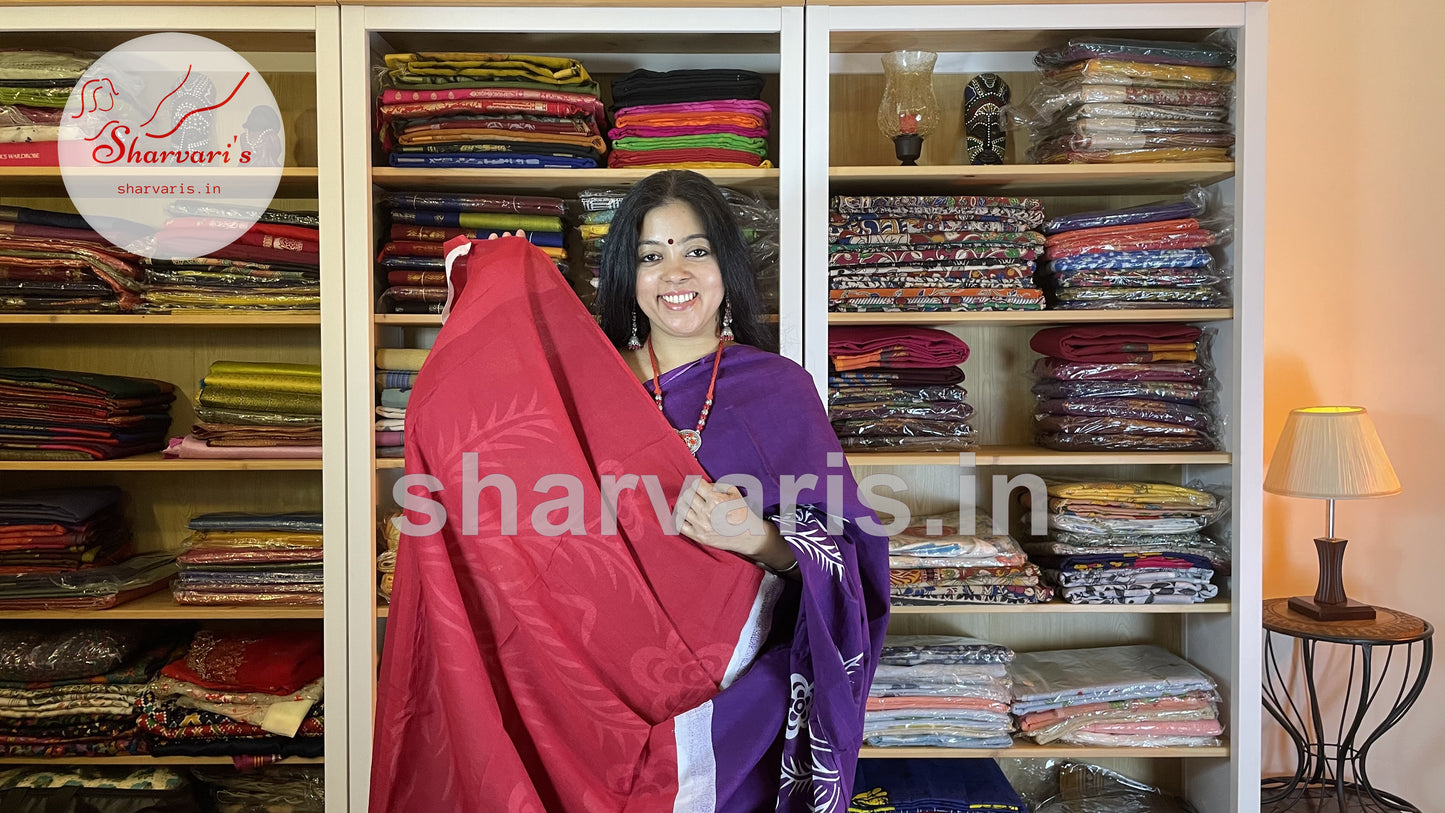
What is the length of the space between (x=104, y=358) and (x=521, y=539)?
6.00ft

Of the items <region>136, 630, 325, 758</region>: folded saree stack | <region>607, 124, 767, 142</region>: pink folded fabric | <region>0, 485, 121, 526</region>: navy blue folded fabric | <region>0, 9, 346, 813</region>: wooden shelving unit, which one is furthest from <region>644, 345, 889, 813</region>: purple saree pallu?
<region>0, 485, 121, 526</region>: navy blue folded fabric

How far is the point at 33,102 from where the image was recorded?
2.22m

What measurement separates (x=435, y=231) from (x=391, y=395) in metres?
0.39

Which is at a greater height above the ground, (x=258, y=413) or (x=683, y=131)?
(x=683, y=131)

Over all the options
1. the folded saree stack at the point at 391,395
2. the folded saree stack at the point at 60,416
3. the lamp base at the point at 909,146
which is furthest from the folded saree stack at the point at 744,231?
the folded saree stack at the point at 60,416

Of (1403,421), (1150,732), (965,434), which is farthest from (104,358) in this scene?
(1403,421)

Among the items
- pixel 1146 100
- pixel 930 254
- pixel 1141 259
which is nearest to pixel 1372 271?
pixel 1141 259

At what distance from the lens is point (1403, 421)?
102 inches

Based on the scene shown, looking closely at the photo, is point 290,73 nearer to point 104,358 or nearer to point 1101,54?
point 104,358

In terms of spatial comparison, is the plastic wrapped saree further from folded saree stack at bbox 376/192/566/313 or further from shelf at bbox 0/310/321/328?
shelf at bbox 0/310/321/328

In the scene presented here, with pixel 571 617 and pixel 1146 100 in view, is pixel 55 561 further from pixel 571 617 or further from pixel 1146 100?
pixel 1146 100

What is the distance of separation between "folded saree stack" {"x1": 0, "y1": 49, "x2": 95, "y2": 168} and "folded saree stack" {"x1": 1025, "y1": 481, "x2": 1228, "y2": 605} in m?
2.44

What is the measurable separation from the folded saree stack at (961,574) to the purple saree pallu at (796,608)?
749 mm

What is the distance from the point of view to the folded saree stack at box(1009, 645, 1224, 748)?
2281mm
